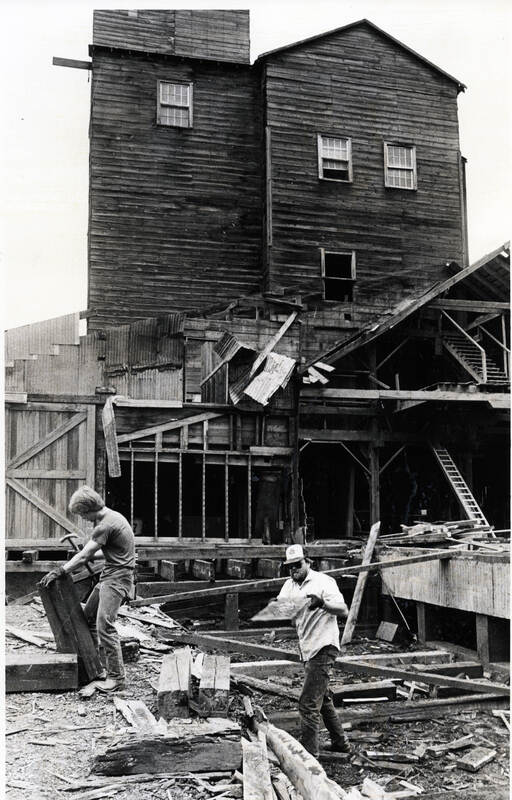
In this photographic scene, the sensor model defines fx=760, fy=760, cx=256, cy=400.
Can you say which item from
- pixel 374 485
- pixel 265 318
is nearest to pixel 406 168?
pixel 265 318

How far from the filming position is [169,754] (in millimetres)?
6168

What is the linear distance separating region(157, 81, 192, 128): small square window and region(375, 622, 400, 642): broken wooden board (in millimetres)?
16719

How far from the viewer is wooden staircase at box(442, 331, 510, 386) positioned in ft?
69.6

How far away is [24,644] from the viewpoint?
9.88 m

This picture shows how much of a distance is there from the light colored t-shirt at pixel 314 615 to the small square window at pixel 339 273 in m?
16.8

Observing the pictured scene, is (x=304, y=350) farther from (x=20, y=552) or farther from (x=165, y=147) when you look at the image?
(x=20, y=552)

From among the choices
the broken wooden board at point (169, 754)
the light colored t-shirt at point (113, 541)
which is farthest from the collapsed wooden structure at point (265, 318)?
the broken wooden board at point (169, 754)

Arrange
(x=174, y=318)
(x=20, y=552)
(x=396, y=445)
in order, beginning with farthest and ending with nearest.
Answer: (x=396, y=445)
(x=174, y=318)
(x=20, y=552)

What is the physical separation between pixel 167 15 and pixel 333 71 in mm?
5633

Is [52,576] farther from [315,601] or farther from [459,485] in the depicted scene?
[459,485]

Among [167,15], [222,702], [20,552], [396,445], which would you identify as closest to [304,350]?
[396,445]

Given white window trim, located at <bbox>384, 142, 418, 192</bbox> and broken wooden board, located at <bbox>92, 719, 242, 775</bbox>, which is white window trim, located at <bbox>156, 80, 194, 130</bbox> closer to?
white window trim, located at <bbox>384, 142, 418, 192</bbox>

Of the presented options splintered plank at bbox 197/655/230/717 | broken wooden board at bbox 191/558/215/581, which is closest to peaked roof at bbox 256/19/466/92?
broken wooden board at bbox 191/558/215/581

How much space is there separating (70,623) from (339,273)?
1822cm
